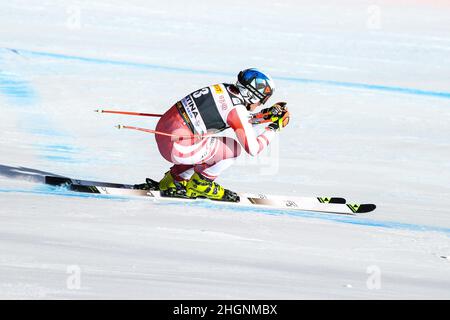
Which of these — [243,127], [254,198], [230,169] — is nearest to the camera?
[243,127]

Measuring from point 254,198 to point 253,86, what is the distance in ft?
3.49

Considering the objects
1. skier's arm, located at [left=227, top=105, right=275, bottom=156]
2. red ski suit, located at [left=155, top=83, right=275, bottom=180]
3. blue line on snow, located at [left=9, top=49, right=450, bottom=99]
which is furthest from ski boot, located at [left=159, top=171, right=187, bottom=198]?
blue line on snow, located at [left=9, top=49, right=450, bottom=99]

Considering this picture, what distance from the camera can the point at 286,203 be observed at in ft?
26.8

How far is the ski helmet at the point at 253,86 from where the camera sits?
25.0 ft

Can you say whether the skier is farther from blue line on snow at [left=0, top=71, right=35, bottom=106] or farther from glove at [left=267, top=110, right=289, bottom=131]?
blue line on snow at [left=0, top=71, right=35, bottom=106]

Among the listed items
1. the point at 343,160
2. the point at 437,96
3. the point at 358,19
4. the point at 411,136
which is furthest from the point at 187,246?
the point at 358,19

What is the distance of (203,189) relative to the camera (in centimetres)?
798

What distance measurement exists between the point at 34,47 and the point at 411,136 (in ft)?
24.5

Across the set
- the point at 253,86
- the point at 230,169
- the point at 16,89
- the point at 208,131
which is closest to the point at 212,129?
the point at 208,131

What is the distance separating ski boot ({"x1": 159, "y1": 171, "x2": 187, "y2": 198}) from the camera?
7.98 metres

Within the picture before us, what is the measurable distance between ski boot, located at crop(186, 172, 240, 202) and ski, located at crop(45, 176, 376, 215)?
2.1 inches

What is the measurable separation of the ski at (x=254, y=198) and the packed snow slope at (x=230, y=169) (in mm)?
162

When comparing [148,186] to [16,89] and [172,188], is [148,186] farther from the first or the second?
Answer: [16,89]

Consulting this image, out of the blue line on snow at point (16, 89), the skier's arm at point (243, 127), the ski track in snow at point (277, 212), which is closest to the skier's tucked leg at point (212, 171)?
the ski track in snow at point (277, 212)
